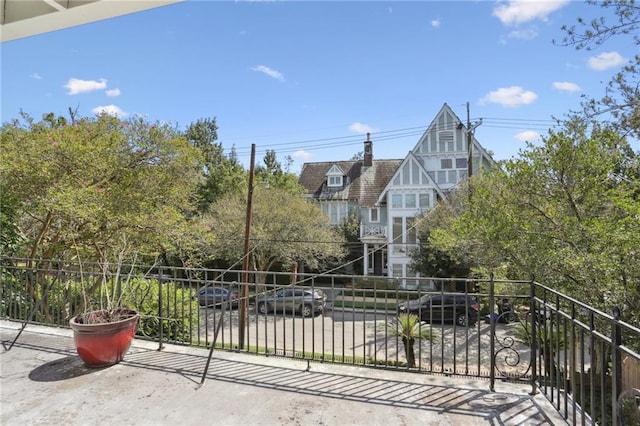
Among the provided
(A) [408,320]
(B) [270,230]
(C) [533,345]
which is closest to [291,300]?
(A) [408,320]

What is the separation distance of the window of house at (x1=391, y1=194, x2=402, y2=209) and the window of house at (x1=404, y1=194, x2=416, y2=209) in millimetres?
349

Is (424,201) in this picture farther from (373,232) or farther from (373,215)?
(373,232)

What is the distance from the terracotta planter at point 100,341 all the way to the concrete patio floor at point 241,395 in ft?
0.32

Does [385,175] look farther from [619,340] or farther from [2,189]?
[619,340]

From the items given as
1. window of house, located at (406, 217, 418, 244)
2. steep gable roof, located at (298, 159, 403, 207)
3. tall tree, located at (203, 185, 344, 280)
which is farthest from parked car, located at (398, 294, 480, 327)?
steep gable roof, located at (298, 159, 403, 207)

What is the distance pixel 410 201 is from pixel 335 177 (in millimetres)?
6558

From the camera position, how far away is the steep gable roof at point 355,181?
2591 cm

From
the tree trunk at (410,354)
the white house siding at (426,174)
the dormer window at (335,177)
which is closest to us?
the tree trunk at (410,354)

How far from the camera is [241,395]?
2898mm

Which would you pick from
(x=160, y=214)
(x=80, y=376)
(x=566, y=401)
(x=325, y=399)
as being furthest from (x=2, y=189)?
(x=566, y=401)

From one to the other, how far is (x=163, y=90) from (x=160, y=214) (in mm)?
5965

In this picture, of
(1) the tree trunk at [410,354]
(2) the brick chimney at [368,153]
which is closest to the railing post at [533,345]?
(1) the tree trunk at [410,354]

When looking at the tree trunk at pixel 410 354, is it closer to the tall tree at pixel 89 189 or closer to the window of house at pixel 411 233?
the tall tree at pixel 89 189

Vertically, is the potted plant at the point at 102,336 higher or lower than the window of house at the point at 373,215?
lower
